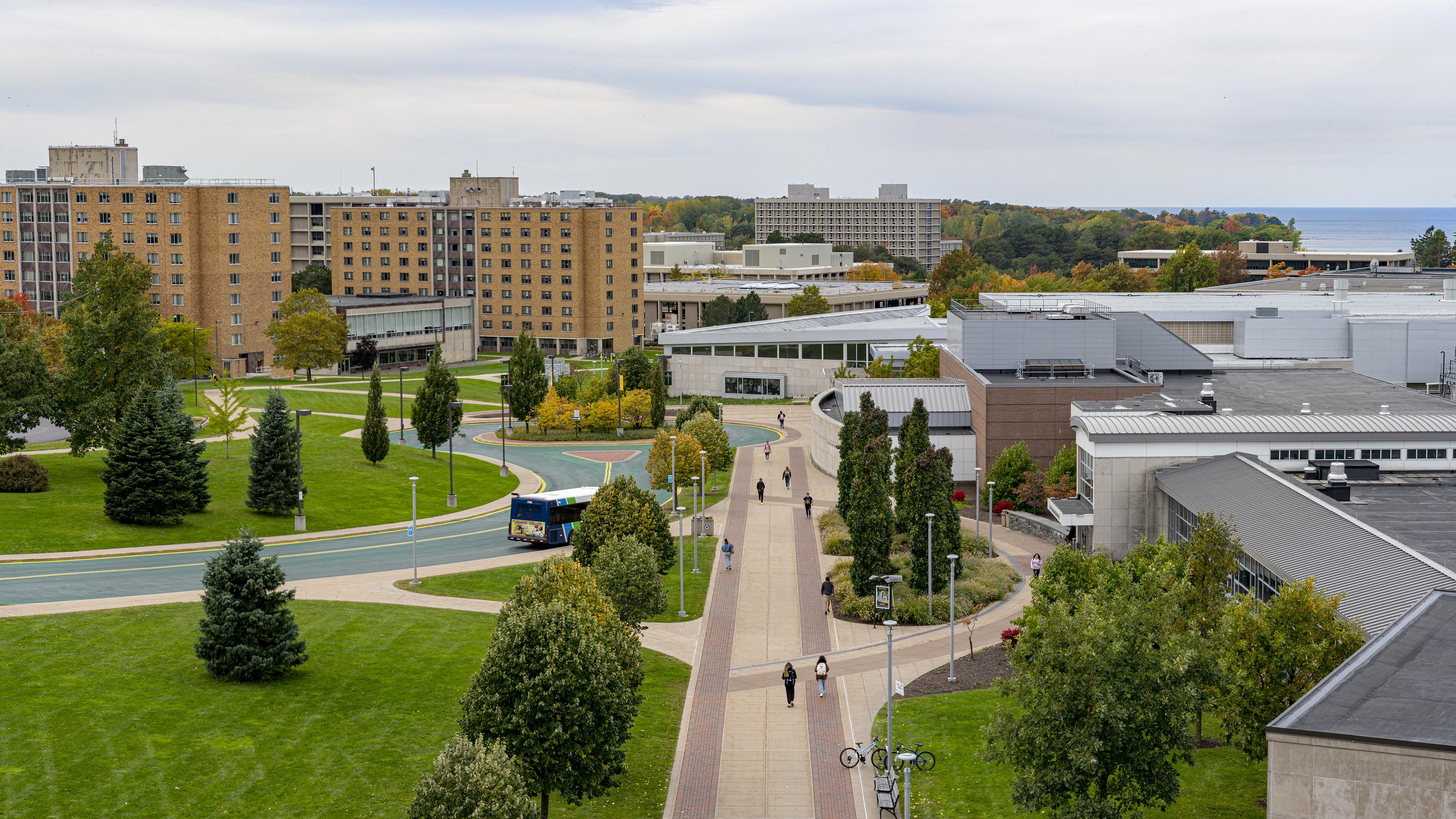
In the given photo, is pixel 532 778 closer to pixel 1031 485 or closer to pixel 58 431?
pixel 1031 485

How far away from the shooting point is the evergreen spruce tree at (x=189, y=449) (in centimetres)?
6034

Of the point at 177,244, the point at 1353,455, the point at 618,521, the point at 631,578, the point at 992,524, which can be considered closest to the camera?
the point at 631,578

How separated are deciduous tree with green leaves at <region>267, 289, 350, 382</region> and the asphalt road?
146 feet

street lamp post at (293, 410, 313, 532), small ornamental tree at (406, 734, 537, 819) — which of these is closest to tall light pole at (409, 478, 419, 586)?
street lamp post at (293, 410, 313, 532)

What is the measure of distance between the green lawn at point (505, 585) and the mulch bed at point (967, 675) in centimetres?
1119

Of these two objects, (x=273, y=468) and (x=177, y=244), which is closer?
(x=273, y=468)

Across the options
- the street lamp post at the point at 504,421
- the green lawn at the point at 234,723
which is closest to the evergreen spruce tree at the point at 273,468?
the street lamp post at the point at 504,421

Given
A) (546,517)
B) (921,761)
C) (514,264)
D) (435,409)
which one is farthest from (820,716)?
(514,264)

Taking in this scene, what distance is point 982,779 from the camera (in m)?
34.2

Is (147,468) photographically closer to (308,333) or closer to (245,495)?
(245,495)

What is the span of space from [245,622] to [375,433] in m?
41.9

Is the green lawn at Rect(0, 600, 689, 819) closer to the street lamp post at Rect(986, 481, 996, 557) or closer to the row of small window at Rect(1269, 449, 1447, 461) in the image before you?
the street lamp post at Rect(986, 481, 996, 557)

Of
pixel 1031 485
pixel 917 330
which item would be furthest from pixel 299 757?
pixel 917 330

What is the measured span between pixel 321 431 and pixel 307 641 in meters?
51.4
